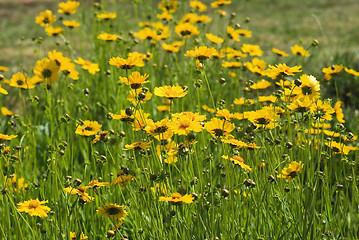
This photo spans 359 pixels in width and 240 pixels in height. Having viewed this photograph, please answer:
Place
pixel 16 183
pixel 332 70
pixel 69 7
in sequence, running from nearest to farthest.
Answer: pixel 16 183, pixel 332 70, pixel 69 7

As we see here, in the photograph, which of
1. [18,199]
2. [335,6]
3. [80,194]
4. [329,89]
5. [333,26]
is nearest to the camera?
[80,194]

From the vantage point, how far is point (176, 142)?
1671 mm

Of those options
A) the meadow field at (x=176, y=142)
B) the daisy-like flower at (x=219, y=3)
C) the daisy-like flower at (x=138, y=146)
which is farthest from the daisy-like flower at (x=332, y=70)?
the daisy-like flower at (x=219, y=3)

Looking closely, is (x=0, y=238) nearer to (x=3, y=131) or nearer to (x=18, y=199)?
(x=18, y=199)

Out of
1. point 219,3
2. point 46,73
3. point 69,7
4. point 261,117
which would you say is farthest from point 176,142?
point 69,7

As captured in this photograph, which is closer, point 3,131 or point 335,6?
point 3,131

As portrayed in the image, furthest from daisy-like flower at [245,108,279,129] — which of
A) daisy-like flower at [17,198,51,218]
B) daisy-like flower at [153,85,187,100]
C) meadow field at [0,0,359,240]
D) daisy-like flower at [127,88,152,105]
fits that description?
daisy-like flower at [17,198,51,218]

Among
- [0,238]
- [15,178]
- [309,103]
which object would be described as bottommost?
[0,238]

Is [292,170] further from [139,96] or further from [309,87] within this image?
[139,96]

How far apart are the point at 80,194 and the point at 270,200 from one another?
734 mm

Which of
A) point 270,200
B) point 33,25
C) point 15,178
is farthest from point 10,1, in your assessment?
point 270,200

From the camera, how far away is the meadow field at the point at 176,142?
1.57 m

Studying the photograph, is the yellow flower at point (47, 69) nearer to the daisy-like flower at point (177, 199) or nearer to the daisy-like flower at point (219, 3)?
the daisy-like flower at point (177, 199)

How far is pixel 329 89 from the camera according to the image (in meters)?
3.90
